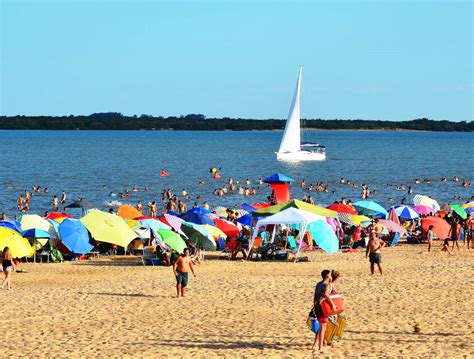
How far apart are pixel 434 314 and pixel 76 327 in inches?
260

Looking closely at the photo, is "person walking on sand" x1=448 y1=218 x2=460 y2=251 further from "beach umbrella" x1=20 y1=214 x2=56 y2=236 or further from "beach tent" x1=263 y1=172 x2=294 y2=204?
"beach umbrella" x1=20 y1=214 x2=56 y2=236

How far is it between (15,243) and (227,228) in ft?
24.2

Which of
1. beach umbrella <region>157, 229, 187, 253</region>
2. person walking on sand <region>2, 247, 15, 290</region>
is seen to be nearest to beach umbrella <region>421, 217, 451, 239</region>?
beach umbrella <region>157, 229, 187, 253</region>

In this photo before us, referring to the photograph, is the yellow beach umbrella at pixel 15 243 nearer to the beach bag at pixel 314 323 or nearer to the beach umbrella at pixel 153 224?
the beach umbrella at pixel 153 224

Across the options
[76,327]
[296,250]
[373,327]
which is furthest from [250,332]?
[296,250]

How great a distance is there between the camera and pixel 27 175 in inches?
2785

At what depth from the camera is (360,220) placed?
92.8 ft

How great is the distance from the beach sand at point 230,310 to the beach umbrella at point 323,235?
1.58 ft

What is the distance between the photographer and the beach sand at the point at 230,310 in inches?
520

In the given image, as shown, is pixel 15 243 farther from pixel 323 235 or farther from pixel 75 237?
pixel 323 235

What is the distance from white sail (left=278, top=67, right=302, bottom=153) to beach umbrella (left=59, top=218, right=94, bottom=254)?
59740 millimetres

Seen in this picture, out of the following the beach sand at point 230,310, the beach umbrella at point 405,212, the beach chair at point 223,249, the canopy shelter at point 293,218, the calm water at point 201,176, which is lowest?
the calm water at point 201,176

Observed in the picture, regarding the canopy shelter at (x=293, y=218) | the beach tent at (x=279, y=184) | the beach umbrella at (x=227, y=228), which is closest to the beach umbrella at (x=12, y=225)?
the beach umbrella at (x=227, y=228)

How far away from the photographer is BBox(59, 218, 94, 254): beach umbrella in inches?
920
